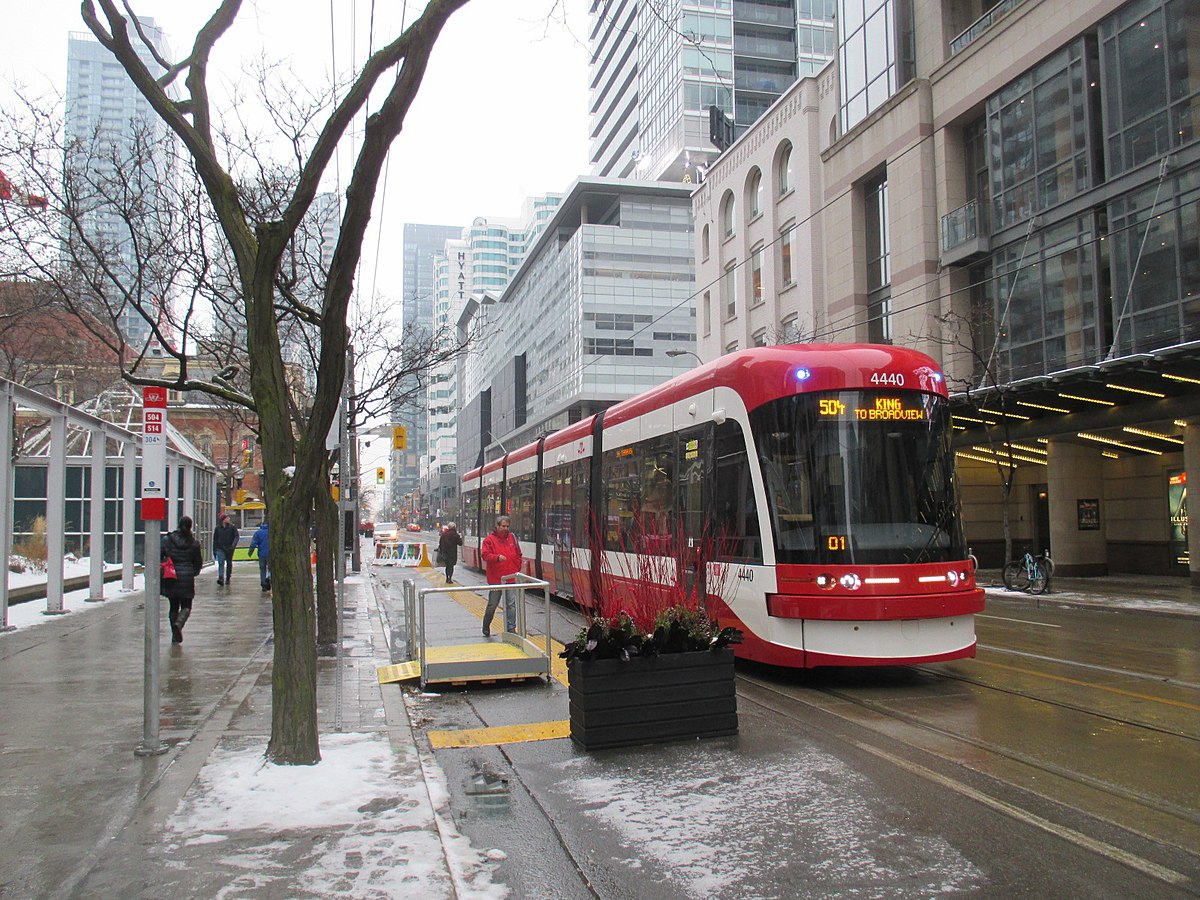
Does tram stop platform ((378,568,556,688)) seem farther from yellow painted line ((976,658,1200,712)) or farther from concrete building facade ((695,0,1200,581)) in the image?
concrete building facade ((695,0,1200,581))

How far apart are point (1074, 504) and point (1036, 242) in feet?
24.5

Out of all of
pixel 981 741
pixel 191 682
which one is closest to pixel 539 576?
pixel 191 682

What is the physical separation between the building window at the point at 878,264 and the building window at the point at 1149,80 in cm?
998

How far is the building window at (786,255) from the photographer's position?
3897 centimetres

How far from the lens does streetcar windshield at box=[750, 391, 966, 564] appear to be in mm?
9484

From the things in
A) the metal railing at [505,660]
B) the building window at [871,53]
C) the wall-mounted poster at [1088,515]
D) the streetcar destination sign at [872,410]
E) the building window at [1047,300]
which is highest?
the building window at [871,53]

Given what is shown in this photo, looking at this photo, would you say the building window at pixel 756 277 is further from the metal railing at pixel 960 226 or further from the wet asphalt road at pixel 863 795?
the wet asphalt road at pixel 863 795

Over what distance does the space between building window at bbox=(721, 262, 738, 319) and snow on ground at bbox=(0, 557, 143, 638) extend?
27.4 metres

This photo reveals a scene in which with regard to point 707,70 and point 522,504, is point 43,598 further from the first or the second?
point 707,70

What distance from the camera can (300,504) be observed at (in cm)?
679

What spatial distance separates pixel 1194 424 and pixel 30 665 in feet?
76.7

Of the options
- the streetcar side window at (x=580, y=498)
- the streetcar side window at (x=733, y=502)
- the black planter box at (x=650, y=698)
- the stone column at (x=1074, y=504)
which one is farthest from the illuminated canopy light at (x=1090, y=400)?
the black planter box at (x=650, y=698)

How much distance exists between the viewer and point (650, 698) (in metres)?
7.30

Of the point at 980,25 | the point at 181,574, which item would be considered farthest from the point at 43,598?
the point at 980,25
